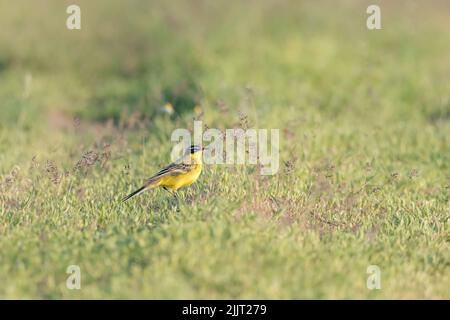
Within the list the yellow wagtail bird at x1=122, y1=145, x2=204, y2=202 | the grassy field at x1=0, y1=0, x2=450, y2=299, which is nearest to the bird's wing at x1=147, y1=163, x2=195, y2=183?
the yellow wagtail bird at x1=122, y1=145, x2=204, y2=202

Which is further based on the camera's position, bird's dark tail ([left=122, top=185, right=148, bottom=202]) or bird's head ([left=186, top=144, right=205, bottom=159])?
bird's head ([left=186, top=144, right=205, bottom=159])

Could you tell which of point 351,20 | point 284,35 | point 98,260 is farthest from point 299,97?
point 98,260

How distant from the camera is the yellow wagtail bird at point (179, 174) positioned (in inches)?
253

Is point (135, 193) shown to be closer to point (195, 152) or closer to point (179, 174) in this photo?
point (179, 174)

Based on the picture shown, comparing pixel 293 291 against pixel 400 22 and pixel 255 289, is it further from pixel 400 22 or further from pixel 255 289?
pixel 400 22

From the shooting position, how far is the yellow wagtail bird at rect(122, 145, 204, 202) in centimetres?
642

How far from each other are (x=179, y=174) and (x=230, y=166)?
28.4 inches

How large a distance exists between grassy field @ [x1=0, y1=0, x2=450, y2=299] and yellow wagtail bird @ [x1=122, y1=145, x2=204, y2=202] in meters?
0.14

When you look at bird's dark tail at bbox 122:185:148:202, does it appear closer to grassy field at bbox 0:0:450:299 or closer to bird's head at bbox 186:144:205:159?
grassy field at bbox 0:0:450:299

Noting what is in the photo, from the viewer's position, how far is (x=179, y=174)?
21.1ft

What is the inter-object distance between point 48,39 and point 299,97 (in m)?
5.12

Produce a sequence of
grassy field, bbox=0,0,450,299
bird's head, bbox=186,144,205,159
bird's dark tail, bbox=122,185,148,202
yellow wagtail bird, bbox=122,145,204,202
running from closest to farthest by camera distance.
A: grassy field, bbox=0,0,450,299 → bird's dark tail, bbox=122,185,148,202 → yellow wagtail bird, bbox=122,145,204,202 → bird's head, bbox=186,144,205,159

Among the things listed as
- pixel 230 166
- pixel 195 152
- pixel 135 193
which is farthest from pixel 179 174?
pixel 230 166

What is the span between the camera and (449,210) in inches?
270
